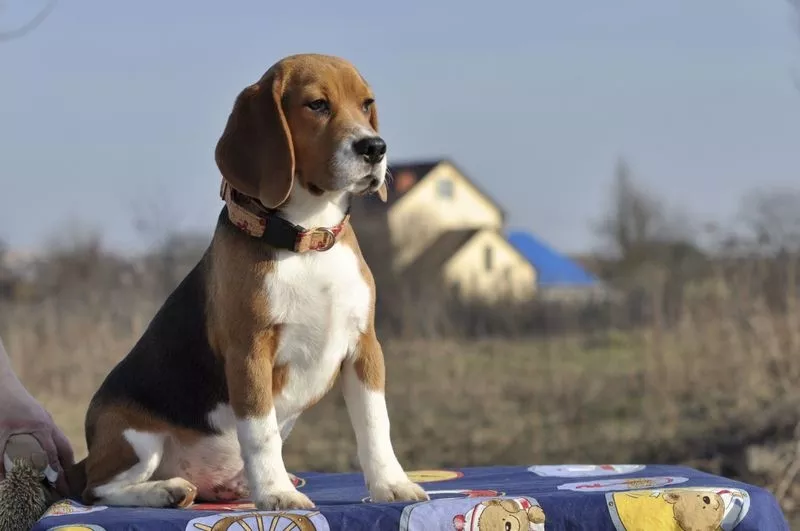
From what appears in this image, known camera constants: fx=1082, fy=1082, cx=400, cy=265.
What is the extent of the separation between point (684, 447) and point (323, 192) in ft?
18.7

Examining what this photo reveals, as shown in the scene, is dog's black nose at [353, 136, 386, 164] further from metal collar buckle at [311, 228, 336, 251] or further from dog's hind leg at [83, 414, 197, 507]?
dog's hind leg at [83, 414, 197, 507]

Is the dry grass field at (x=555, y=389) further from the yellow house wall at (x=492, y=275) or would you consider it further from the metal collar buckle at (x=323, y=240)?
the metal collar buckle at (x=323, y=240)

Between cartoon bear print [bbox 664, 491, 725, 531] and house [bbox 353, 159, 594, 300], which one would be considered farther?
house [bbox 353, 159, 594, 300]

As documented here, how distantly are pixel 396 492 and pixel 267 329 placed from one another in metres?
0.49

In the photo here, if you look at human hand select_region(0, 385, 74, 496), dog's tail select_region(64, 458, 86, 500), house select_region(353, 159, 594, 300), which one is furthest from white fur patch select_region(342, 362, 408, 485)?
house select_region(353, 159, 594, 300)

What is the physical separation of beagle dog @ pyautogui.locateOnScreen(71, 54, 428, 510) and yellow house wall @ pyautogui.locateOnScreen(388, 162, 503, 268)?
7.41 meters

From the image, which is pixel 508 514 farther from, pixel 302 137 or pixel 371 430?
pixel 302 137

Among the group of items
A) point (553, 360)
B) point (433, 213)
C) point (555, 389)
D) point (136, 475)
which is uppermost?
point (433, 213)

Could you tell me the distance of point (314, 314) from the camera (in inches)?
98.7

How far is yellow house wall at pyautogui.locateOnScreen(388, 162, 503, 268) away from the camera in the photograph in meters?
10.3

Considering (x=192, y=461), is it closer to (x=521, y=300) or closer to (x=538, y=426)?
(x=538, y=426)

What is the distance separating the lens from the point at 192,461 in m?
2.70

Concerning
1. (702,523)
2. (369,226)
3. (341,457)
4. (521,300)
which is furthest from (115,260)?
(702,523)

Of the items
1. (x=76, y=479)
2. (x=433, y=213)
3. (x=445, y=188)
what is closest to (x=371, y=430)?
(x=76, y=479)
